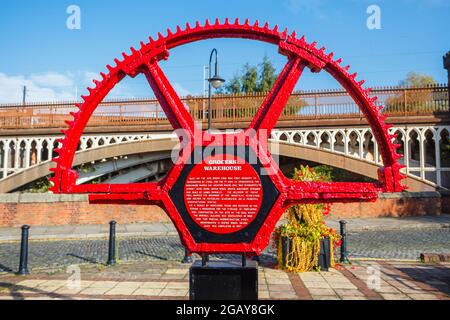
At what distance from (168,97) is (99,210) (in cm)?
1265

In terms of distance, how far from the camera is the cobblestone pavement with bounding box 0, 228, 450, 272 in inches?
336

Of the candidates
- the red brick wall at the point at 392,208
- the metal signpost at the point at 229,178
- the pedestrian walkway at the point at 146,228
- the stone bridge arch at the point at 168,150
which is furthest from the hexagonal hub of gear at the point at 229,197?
the red brick wall at the point at 392,208

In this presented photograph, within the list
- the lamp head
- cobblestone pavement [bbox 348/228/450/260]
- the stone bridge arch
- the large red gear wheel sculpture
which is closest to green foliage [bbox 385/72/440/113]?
the stone bridge arch

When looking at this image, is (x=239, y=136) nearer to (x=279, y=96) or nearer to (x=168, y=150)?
(x=279, y=96)

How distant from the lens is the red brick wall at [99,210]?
14.4 metres

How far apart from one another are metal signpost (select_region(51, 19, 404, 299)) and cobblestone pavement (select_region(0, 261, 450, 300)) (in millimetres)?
2377

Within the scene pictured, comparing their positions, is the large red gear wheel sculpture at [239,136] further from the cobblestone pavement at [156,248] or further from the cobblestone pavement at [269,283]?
the cobblestone pavement at [156,248]

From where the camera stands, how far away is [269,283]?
6.13 m

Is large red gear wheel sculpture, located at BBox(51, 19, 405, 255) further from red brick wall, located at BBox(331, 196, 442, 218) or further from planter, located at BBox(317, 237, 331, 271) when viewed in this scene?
red brick wall, located at BBox(331, 196, 442, 218)

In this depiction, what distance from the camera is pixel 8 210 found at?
1438 cm

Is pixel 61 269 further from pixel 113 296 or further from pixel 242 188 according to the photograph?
pixel 242 188

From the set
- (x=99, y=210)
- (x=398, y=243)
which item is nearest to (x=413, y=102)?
(x=398, y=243)

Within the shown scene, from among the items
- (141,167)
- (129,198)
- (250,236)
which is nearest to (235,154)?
(250,236)

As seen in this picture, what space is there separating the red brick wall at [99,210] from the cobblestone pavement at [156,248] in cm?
301
